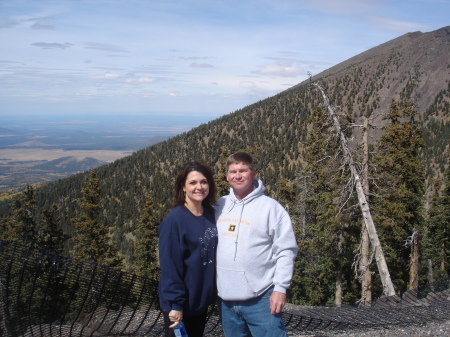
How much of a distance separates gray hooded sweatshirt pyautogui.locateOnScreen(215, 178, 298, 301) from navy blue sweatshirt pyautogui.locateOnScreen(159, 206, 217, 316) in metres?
0.12

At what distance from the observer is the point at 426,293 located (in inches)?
350

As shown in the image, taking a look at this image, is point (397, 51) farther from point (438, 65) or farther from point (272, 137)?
point (272, 137)

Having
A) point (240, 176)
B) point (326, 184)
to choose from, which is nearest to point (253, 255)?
point (240, 176)

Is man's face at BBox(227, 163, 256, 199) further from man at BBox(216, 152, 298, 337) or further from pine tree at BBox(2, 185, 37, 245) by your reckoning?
pine tree at BBox(2, 185, 37, 245)

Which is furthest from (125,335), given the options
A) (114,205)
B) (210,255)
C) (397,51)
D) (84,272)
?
(397,51)

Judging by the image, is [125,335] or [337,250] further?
[337,250]

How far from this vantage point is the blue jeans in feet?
12.3

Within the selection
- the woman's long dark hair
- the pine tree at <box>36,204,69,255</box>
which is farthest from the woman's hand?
the pine tree at <box>36,204,69,255</box>

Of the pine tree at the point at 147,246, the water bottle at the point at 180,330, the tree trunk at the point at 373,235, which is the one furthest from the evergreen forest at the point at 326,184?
the water bottle at the point at 180,330

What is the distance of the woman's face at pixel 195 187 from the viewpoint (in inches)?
146

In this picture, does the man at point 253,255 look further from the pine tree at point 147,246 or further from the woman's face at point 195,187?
the pine tree at point 147,246

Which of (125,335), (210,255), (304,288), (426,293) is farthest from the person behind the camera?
(304,288)

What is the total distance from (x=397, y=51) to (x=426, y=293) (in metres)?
149

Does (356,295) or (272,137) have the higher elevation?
(272,137)
